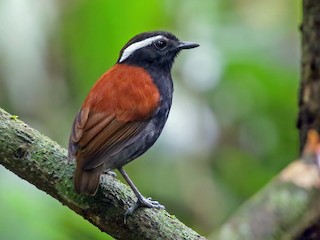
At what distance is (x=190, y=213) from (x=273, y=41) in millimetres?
1835

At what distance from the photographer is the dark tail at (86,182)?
11.0ft

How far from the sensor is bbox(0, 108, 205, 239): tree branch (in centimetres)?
343

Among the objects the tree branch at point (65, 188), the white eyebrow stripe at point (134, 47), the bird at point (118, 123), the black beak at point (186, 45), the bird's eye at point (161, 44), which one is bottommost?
the tree branch at point (65, 188)

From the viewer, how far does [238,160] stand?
5.52 meters

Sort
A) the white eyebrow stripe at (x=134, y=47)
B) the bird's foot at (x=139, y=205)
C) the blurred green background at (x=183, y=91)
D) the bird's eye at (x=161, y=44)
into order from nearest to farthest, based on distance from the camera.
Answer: the bird's foot at (x=139, y=205) < the white eyebrow stripe at (x=134, y=47) < the bird's eye at (x=161, y=44) < the blurred green background at (x=183, y=91)

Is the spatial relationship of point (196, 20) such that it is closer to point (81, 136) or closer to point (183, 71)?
point (183, 71)

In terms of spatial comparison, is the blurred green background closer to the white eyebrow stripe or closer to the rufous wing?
the white eyebrow stripe

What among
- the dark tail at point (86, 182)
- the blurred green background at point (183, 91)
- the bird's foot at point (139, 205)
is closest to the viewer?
the dark tail at point (86, 182)

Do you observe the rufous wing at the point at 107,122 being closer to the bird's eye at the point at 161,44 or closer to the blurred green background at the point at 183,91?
the bird's eye at the point at 161,44

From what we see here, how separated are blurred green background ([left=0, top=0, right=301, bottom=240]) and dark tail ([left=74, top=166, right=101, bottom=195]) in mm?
1649

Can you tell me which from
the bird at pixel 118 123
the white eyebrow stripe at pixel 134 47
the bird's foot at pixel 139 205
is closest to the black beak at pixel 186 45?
the white eyebrow stripe at pixel 134 47

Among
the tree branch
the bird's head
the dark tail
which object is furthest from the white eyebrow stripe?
the dark tail

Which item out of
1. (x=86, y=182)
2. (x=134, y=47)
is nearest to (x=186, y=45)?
(x=134, y=47)

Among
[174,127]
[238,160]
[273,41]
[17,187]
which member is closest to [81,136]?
[17,187]
